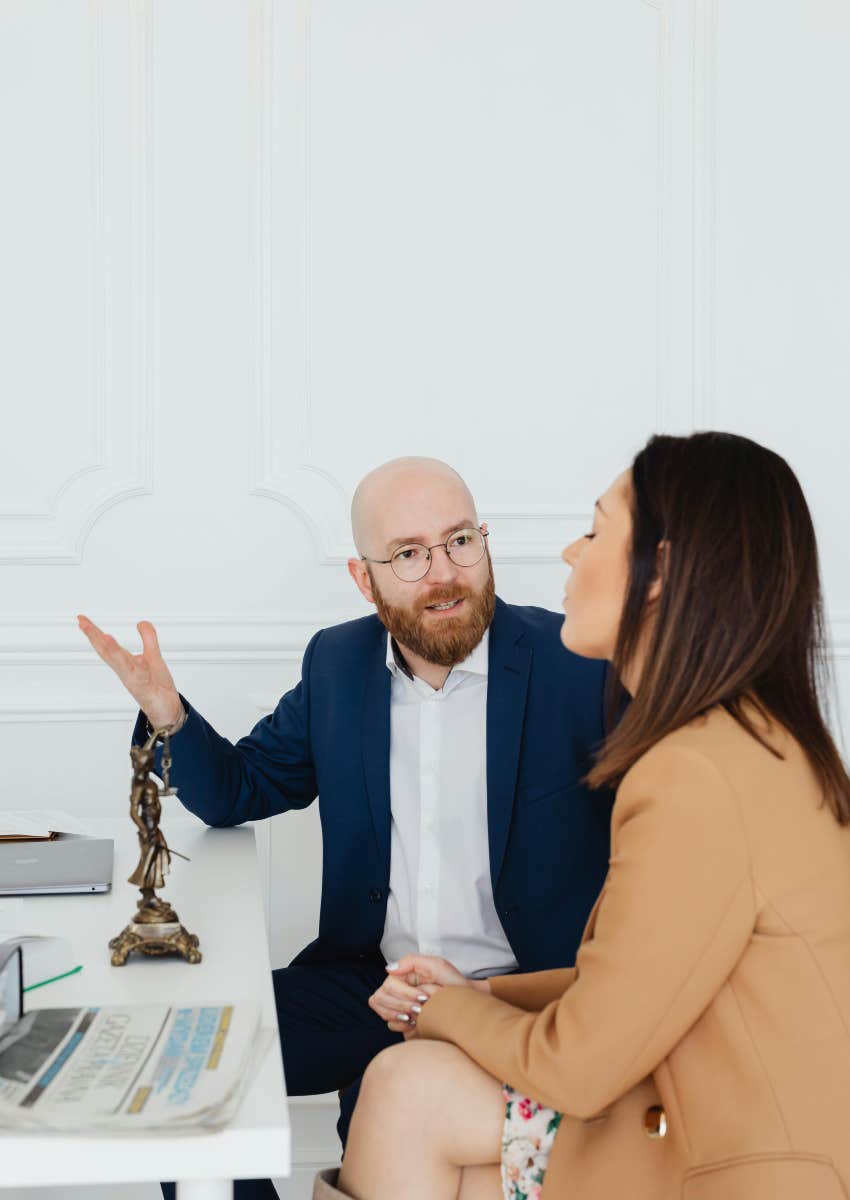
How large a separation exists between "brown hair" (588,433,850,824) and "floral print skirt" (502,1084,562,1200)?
35 cm

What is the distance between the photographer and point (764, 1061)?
112cm

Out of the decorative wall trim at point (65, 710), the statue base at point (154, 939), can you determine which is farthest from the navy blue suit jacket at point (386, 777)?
the decorative wall trim at point (65, 710)

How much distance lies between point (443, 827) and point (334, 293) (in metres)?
1.27

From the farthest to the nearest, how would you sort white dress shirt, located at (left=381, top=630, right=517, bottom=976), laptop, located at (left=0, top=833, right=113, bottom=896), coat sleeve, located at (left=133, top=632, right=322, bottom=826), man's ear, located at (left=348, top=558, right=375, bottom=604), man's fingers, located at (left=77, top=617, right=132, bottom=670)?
man's ear, located at (left=348, top=558, right=375, bottom=604), white dress shirt, located at (left=381, top=630, right=517, bottom=976), coat sleeve, located at (left=133, top=632, right=322, bottom=826), man's fingers, located at (left=77, top=617, right=132, bottom=670), laptop, located at (left=0, top=833, right=113, bottom=896)

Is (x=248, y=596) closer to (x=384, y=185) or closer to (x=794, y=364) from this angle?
(x=384, y=185)

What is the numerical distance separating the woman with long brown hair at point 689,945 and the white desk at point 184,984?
0.77 feet

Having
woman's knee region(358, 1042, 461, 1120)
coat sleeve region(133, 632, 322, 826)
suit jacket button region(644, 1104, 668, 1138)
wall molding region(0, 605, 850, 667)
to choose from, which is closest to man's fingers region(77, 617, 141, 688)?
coat sleeve region(133, 632, 322, 826)

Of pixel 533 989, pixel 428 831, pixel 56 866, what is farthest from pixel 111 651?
pixel 533 989

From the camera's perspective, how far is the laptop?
1.68 metres

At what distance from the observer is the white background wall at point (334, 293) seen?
267 cm

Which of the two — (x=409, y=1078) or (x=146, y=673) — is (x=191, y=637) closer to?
(x=146, y=673)

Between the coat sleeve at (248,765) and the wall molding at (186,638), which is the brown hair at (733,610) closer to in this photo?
the coat sleeve at (248,765)

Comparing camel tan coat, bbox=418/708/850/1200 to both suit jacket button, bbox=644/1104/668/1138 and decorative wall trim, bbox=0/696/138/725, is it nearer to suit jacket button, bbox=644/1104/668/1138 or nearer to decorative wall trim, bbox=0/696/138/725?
suit jacket button, bbox=644/1104/668/1138

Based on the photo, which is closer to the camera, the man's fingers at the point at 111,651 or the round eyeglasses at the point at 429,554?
the man's fingers at the point at 111,651
